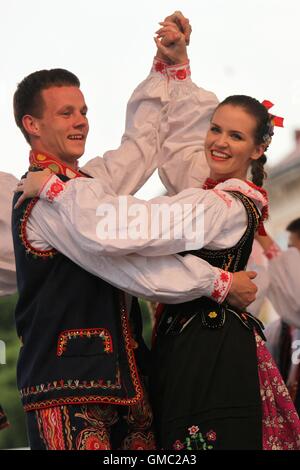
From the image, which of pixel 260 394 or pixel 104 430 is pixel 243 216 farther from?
pixel 104 430

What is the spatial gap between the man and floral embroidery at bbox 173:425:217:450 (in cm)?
18

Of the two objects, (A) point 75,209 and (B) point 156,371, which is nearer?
(A) point 75,209

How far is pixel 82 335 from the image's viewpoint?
3.23 meters

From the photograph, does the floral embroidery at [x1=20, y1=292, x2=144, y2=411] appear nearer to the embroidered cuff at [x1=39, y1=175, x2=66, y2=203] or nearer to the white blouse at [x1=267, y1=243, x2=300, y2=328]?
the embroidered cuff at [x1=39, y1=175, x2=66, y2=203]

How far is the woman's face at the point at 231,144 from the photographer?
11.8 feet

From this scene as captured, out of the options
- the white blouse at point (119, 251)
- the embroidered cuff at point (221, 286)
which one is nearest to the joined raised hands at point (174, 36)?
the white blouse at point (119, 251)

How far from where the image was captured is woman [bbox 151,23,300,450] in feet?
10.8

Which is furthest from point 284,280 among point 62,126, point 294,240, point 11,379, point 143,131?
point 11,379

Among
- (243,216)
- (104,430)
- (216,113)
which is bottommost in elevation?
(104,430)

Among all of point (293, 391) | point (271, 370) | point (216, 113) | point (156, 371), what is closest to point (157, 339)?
point (156, 371)

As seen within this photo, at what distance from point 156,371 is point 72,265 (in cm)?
44

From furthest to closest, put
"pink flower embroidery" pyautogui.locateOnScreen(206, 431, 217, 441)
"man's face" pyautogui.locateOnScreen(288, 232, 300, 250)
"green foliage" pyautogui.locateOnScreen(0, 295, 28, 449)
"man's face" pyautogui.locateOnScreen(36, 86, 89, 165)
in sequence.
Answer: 1. "green foliage" pyautogui.locateOnScreen(0, 295, 28, 449)
2. "man's face" pyautogui.locateOnScreen(288, 232, 300, 250)
3. "man's face" pyautogui.locateOnScreen(36, 86, 89, 165)
4. "pink flower embroidery" pyautogui.locateOnScreen(206, 431, 217, 441)

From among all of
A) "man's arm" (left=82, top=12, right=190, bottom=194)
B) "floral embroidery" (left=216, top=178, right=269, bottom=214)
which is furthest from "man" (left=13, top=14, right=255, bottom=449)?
"man's arm" (left=82, top=12, right=190, bottom=194)

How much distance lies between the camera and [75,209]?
3.23 metres
